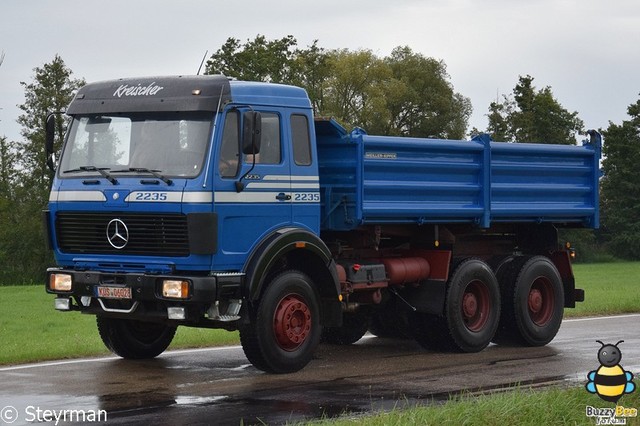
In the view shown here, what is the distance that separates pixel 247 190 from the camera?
12.6 meters

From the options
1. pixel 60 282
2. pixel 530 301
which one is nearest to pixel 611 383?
pixel 60 282

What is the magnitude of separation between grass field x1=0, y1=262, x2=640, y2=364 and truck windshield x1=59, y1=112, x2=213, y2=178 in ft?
8.66

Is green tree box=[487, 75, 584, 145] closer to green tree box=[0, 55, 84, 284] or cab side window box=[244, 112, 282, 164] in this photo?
green tree box=[0, 55, 84, 284]

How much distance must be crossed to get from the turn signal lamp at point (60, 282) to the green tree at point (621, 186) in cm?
6276

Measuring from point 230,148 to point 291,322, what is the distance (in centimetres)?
197

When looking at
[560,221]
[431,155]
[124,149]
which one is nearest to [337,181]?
[431,155]

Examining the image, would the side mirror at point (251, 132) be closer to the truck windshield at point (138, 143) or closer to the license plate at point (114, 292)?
the truck windshield at point (138, 143)

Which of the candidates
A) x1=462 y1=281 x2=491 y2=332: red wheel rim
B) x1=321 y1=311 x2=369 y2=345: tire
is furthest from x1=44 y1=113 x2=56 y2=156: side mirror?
x1=462 y1=281 x2=491 y2=332: red wheel rim

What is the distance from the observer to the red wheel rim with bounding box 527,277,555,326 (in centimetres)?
1661

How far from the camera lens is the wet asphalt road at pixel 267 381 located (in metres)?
10.5

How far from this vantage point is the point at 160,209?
1224cm

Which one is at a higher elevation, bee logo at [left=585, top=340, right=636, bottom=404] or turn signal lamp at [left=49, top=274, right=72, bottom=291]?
turn signal lamp at [left=49, top=274, right=72, bottom=291]

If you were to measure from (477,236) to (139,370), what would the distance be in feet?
17.7

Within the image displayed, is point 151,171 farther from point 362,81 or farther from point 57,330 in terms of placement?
point 362,81
